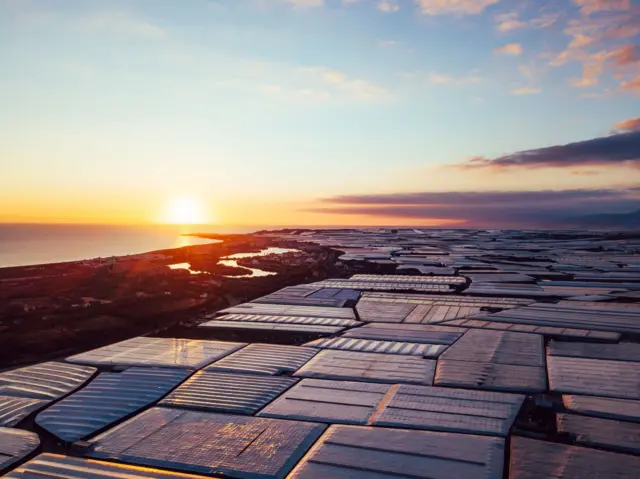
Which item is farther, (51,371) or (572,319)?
(572,319)

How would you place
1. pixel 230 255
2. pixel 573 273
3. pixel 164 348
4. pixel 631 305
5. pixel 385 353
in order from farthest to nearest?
pixel 230 255 → pixel 573 273 → pixel 631 305 → pixel 164 348 → pixel 385 353

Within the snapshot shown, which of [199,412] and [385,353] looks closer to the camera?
[199,412]

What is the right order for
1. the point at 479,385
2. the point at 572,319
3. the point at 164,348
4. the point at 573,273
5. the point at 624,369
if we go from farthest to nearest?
1. the point at 573,273
2. the point at 572,319
3. the point at 164,348
4. the point at 624,369
5. the point at 479,385

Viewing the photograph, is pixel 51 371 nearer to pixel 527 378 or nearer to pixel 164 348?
pixel 164 348

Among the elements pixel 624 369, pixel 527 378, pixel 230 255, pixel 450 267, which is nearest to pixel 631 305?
pixel 624 369

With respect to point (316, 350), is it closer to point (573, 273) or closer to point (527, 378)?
point (527, 378)

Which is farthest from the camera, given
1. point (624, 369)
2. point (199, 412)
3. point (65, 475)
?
point (624, 369)

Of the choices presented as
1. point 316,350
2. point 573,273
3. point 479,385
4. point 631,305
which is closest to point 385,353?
point 316,350

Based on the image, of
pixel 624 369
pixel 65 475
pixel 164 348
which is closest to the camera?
pixel 65 475

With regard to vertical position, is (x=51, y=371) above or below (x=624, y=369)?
above
